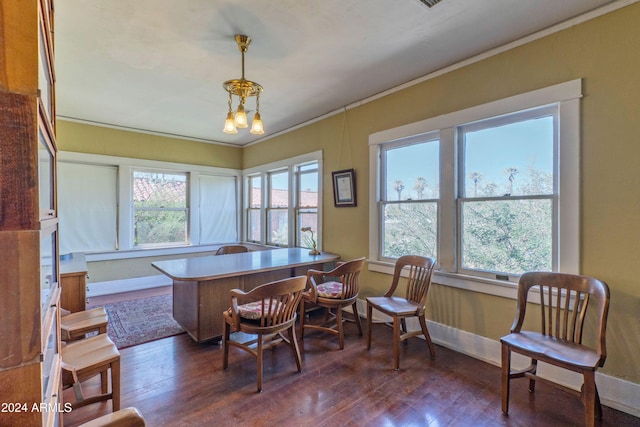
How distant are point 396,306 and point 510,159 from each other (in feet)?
5.15

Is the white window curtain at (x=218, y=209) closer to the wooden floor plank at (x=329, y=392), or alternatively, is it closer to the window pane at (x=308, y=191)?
the window pane at (x=308, y=191)

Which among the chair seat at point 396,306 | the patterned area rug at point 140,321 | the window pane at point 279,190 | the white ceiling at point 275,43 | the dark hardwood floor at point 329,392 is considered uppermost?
the white ceiling at point 275,43

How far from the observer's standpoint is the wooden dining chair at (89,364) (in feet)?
5.29

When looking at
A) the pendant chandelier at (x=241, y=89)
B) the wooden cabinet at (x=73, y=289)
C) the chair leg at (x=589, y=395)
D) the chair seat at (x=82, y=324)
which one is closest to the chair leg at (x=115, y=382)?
the chair seat at (x=82, y=324)

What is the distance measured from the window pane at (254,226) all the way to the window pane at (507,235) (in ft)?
12.7

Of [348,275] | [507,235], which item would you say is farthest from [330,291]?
[507,235]

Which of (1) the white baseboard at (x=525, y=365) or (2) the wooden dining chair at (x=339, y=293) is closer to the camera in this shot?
(1) the white baseboard at (x=525, y=365)

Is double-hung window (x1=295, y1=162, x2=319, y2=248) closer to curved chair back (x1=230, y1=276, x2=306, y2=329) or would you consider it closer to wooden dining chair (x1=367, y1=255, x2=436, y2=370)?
wooden dining chair (x1=367, y1=255, x2=436, y2=370)

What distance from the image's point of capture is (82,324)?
6.96 feet

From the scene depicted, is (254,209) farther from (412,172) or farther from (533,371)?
(533,371)

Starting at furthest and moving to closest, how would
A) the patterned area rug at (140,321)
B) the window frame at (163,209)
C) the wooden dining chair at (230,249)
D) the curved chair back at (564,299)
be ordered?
1. the window frame at (163,209)
2. the wooden dining chair at (230,249)
3. the patterned area rug at (140,321)
4. the curved chair back at (564,299)

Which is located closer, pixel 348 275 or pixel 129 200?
pixel 348 275

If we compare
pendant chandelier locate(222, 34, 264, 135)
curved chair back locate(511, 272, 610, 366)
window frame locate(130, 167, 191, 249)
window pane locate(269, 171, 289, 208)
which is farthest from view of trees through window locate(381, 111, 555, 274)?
window frame locate(130, 167, 191, 249)

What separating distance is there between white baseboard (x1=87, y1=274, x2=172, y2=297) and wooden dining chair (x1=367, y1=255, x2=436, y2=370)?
12.8 ft
